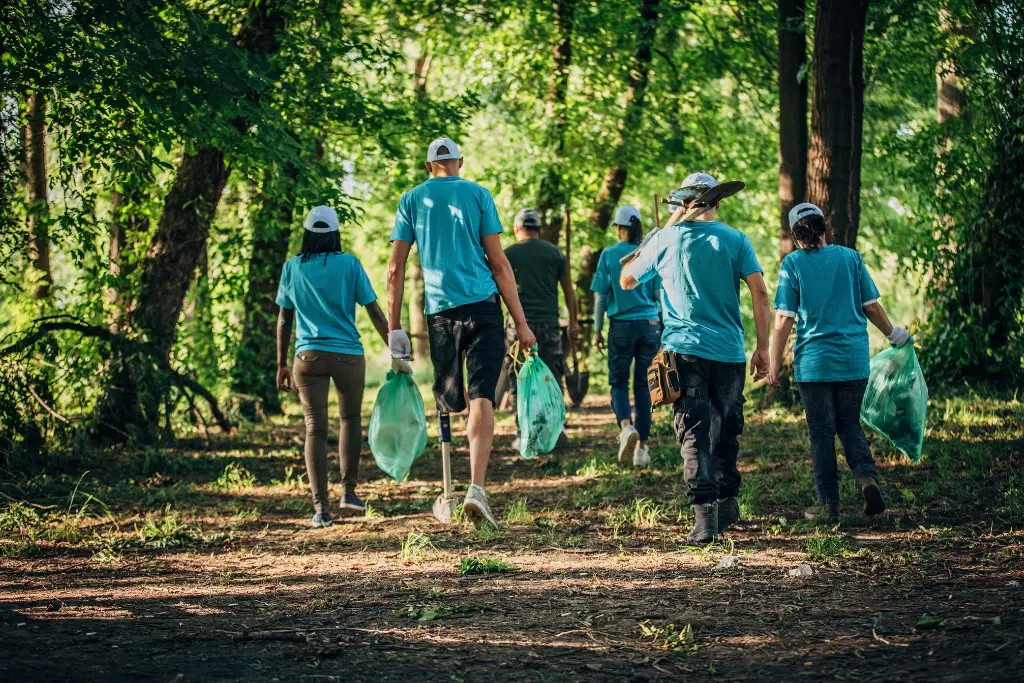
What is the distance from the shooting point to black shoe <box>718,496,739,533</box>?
6.71m

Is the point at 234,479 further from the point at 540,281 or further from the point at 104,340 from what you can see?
the point at 540,281

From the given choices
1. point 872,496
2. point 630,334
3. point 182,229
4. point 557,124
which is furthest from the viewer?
point 557,124

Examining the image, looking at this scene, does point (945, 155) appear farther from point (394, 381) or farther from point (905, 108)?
point (905, 108)

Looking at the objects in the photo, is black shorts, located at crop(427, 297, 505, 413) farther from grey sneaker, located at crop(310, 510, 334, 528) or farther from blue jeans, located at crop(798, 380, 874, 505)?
blue jeans, located at crop(798, 380, 874, 505)

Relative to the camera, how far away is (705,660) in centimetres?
412

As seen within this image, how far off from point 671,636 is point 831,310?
120 inches

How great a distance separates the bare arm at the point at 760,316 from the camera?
6273 millimetres

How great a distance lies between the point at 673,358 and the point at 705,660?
2.47m

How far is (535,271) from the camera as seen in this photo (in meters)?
10.3

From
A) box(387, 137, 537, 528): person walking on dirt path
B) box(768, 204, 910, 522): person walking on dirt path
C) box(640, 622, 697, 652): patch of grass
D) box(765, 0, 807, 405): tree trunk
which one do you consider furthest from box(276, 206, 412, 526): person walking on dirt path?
box(765, 0, 807, 405): tree trunk

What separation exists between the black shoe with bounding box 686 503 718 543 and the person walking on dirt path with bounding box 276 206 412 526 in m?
2.56

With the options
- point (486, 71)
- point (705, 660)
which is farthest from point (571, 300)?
point (486, 71)

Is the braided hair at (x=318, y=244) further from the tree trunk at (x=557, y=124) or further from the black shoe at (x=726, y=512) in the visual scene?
the tree trunk at (x=557, y=124)

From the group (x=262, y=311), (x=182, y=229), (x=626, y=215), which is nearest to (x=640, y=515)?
(x=626, y=215)
